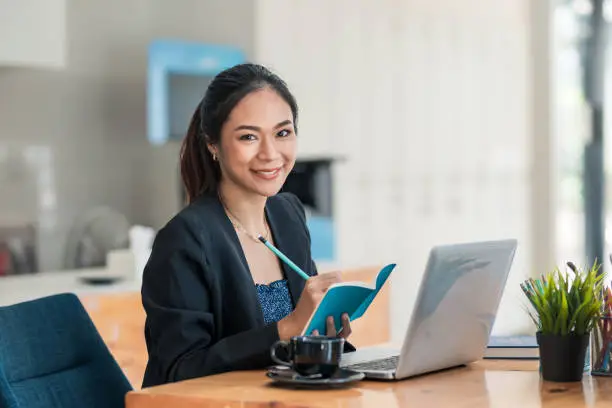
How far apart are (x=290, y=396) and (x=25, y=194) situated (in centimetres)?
352

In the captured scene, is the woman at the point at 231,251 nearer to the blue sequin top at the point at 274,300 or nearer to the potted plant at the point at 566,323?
the blue sequin top at the point at 274,300

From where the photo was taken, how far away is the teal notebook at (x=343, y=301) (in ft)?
6.38

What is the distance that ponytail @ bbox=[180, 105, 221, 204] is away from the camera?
2.37 meters

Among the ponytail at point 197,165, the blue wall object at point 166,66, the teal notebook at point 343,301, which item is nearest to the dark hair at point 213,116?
the ponytail at point 197,165

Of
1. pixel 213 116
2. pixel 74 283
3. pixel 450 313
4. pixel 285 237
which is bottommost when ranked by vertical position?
pixel 74 283

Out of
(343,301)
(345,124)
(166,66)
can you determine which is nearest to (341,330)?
(343,301)

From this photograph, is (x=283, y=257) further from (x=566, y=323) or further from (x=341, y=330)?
(x=566, y=323)

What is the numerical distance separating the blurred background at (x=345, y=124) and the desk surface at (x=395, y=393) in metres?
2.16

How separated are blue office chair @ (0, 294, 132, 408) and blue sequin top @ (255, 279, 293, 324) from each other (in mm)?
319

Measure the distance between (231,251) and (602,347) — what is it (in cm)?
74

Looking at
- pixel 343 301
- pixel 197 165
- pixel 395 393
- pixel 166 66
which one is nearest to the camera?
pixel 395 393

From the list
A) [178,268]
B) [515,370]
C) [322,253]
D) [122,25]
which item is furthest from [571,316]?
[122,25]

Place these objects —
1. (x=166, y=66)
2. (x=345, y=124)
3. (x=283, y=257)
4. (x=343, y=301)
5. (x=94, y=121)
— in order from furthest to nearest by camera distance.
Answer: (x=345, y=124) → (x=94, y=121) → (x=166, y=66) → (x=283, y=257) → (x=343, y=301)

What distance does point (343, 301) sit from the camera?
1993 mm
